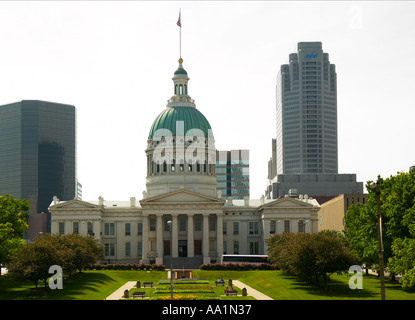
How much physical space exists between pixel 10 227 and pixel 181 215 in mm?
63073

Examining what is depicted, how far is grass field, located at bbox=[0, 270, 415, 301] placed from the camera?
268 feet

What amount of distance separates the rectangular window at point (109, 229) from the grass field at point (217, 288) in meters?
39.2

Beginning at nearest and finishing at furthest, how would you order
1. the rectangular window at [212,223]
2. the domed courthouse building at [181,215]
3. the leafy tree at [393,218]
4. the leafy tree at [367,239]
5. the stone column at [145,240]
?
the leafy tree at [393,218] < the leafy tree at [367,239] < the stone column at [145,240] < the domed courthouse building at [181,215] < the rectangular window at [212,223]

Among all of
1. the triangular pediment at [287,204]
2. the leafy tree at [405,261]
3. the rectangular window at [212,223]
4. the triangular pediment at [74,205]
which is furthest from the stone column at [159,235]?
the leafy tree at [405,261]

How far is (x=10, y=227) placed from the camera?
100 meters

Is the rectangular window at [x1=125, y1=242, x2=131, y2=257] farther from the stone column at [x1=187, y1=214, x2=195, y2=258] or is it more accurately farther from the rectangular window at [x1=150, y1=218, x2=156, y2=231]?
the stone column at [x1=187, y1=214, x2=195, y2=258]

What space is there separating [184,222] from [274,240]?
3412cm

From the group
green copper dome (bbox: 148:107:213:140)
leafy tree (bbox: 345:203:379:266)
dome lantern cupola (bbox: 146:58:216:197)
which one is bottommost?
leafy tree (bbox: 345:203:379:266)

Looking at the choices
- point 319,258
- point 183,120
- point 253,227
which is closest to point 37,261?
point 319,258

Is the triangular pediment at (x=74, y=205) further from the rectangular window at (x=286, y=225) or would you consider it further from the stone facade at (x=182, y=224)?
the rectangular window at (x=286, y=225)

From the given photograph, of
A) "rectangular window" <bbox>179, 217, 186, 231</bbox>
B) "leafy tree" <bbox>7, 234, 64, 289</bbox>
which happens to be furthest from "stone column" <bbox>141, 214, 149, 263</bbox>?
→ "leafy tree" <bbox>7, 234, 64, 289</bbox>

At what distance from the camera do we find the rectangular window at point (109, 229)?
163750mm

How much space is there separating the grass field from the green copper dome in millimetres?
59333
